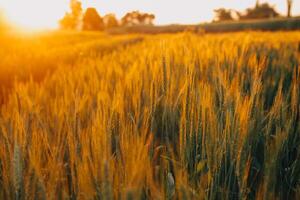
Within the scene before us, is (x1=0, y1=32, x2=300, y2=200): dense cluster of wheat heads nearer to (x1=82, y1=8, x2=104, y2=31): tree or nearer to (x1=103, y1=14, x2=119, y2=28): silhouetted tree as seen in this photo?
(x1=82, y1=8, x2=104, y2=31): tree

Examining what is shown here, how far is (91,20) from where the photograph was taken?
39812mm

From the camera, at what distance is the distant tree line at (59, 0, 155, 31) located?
131ft

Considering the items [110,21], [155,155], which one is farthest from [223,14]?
[155,155]

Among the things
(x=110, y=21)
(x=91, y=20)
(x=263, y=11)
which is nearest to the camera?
(x=263, y=11)

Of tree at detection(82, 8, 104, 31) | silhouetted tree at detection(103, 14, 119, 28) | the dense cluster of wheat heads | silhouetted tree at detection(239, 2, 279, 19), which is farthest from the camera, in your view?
silhouetted tree at detection(103, 14, 119, 28)

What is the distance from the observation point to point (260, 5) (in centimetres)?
3641

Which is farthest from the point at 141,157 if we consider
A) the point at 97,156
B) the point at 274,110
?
the point at 274,110

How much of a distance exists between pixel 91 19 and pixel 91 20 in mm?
181

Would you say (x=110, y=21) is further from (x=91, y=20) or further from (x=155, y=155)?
(x=155, y=155)

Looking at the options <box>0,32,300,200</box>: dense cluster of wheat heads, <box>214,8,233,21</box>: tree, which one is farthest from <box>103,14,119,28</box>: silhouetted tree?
<box>0,32,300,200</box>: dense cluster of wheat heads

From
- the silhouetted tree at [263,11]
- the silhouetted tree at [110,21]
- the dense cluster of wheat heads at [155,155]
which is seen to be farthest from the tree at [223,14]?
the dense cluster of wheat heads at [155,155]

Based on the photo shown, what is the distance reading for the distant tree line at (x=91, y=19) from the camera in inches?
1567

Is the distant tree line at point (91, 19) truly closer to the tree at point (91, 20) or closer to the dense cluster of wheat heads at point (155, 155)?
the tree at point (91, 20)

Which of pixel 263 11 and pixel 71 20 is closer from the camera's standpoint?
pixel 263 11
